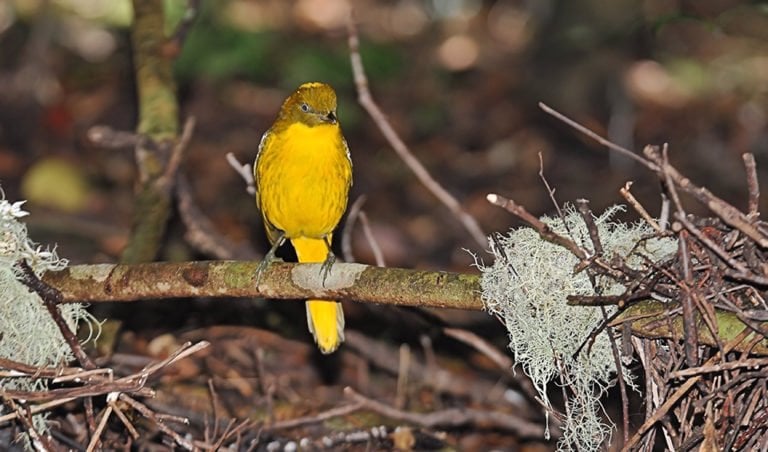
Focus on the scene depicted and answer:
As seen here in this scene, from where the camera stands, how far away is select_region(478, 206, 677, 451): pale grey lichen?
3025mm

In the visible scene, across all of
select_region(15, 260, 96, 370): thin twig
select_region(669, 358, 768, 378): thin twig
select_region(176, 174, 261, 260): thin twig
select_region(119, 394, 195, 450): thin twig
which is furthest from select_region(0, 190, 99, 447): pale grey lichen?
select_region(669, 358, 768, 378): thin twig

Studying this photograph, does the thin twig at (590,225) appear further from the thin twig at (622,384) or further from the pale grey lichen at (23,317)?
the pale grey lichen at (23,317)

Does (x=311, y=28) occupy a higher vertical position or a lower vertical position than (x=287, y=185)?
lower

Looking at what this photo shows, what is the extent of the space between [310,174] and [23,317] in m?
1.15

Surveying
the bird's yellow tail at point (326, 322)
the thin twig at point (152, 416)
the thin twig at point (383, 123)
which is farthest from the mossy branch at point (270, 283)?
A: the thin twig at point (383, 123)

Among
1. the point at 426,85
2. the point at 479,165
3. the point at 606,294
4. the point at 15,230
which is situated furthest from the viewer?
the point at 426,85

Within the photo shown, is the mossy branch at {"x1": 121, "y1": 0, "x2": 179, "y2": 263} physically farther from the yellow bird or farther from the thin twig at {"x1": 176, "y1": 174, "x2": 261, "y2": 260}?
the yellow bird

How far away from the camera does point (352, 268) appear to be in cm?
345

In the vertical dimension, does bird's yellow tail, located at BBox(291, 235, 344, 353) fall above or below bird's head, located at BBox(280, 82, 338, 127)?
below

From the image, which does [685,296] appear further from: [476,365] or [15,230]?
[476,365]

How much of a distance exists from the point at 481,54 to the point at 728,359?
824cm

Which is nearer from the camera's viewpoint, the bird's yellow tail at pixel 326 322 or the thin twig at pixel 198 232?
the bird's yellow tail at pixel 326 322

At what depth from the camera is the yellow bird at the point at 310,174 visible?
3998 mm

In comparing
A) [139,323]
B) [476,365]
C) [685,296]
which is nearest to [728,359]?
[685,296]
